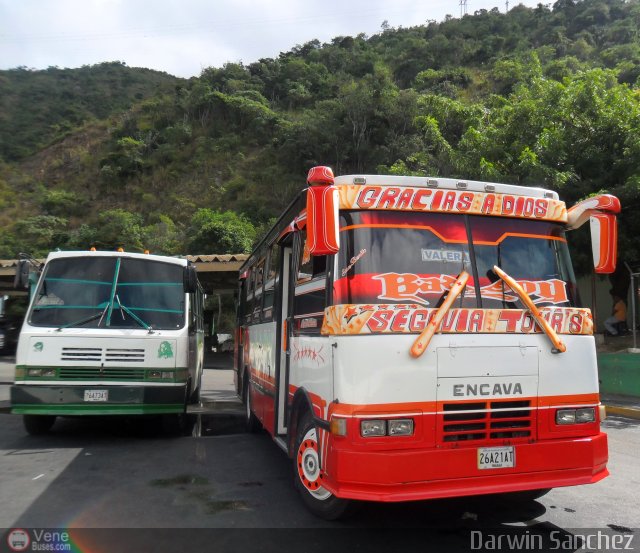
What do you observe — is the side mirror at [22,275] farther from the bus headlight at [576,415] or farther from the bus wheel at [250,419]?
the bus headlight at [576,415]

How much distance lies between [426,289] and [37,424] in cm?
645

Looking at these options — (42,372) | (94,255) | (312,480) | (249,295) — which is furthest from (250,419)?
(312,480)

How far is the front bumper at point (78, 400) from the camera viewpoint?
732cm

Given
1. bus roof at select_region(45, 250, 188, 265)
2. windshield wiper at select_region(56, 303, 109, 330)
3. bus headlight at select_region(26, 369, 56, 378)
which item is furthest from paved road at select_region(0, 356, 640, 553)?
bus roof at select_region(45, 250, 188, 265)

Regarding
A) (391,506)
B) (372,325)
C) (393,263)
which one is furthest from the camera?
(391,506)

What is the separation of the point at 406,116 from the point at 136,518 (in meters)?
46.8

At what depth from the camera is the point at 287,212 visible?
585cm

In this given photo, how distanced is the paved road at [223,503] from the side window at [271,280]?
1.81 m

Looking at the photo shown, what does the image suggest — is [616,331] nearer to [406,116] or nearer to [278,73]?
[406,116]

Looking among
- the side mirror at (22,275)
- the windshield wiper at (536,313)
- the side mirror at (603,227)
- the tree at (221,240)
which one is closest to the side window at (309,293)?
the windshield wiper at (536,313)

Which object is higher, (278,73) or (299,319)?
(278,73)

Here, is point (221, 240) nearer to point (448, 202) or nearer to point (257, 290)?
point (257, 290)

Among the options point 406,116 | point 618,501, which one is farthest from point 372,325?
point 406,116

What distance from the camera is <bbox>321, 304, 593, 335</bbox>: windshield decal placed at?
4.10 meters
